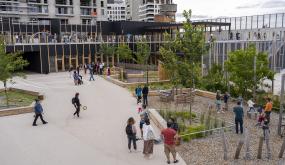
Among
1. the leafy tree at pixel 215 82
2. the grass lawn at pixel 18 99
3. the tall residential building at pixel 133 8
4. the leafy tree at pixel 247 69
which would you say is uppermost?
the tall residential building at pixel 133 8

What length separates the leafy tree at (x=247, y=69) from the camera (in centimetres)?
2011

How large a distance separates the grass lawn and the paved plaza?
49.5 inches

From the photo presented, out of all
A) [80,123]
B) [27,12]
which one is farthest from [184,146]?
[27,12]

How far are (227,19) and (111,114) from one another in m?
28.7

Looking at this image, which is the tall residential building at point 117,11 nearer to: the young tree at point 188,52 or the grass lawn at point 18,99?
the grass lawn at point 18,99

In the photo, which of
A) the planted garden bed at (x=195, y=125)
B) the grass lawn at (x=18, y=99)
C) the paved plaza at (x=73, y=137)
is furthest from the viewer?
the grass lawn at (x=18, y=99)

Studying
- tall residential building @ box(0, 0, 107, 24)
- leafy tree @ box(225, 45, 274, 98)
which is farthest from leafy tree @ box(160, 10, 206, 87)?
tall residential building @ box(0, 0, 107, 24)

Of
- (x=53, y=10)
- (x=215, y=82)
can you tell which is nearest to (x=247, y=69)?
(x=215, y=82)

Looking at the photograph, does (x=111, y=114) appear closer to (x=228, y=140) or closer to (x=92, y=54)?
(x=228, y=140)

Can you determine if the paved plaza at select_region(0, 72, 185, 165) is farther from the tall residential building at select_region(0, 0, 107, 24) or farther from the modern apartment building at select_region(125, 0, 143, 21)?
the modern apartment building at select_region(125, 0, 143, 21)

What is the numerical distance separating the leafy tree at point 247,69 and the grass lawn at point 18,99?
14092 mm

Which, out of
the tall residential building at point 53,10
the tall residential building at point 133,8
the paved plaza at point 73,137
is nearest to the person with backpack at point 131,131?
the paved plaza at point 73,137

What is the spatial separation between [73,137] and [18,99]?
35.1 ft

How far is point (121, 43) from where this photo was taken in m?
45.8
